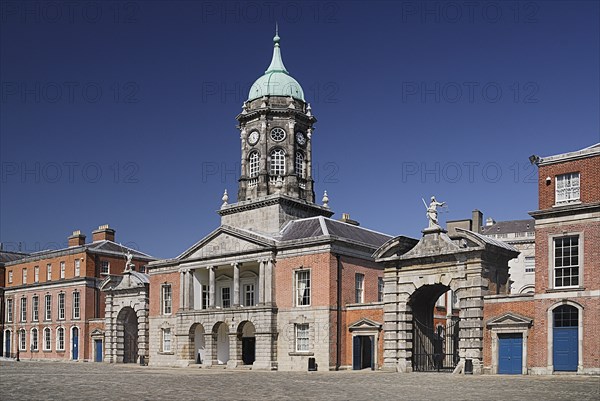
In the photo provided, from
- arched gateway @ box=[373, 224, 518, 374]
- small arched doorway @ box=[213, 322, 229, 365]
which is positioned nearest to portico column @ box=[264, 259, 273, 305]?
small arched doorway @ box=[213, 322, 229, 365]

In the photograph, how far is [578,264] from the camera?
3500 centimetres

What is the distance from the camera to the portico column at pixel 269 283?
4819cm

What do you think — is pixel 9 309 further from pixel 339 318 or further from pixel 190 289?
pixel 339 318

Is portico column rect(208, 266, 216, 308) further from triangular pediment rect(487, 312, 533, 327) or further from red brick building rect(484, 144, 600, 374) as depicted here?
red brick building rect(484, 144, 600, 374)

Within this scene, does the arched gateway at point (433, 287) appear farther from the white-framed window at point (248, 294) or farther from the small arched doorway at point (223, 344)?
the small arched doorway at point (223, 344)

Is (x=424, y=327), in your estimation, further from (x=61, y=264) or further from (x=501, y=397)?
(x=61, y=264)

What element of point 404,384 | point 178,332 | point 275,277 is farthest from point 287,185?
point 404,384

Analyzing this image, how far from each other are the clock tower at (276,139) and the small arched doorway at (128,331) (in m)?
16.0

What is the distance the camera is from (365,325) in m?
44.7

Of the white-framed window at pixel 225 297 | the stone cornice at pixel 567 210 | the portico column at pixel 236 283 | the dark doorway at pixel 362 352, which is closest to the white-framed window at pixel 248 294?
the white-framed window at pixel 225 297

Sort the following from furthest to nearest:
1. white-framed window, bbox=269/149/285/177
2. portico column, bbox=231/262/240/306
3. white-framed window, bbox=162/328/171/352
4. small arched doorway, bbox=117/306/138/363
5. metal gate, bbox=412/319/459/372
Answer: small arched doorway, bbox=117/306/138/363, white-framed window, bbox=162/328/171/352, white-framed window, bbox=269/149/285/177, portico column, bbox=231/262/240/306, metal gate, bbox=412/319/459/372

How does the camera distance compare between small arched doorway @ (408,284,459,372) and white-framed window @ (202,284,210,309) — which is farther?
white-framed window @ (202,284,210,309)

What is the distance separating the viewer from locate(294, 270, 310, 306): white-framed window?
4703 centimetres

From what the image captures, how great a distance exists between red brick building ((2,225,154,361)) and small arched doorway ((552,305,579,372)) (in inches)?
1648
